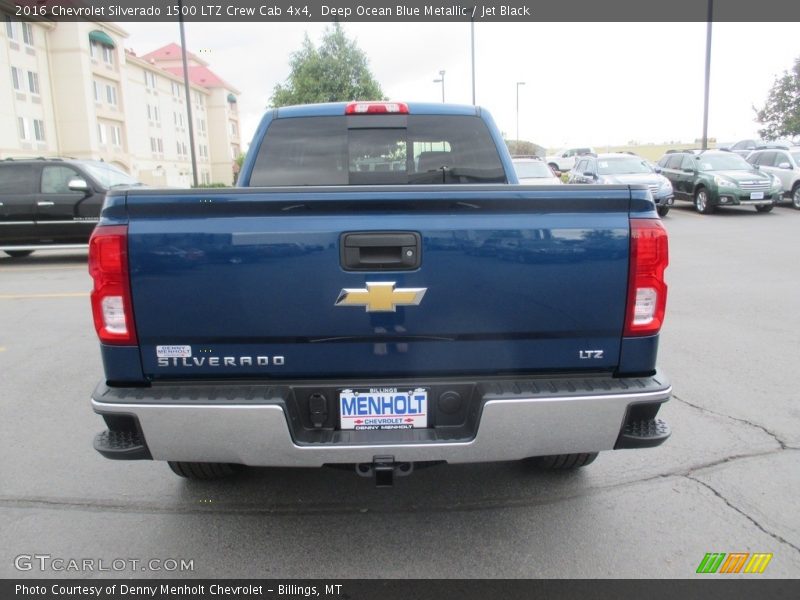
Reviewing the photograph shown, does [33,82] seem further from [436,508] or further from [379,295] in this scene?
[379,295]

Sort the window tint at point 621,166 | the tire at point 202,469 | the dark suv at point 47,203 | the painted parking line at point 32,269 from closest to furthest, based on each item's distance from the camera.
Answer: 1. the tire at point 202,469
2. the painted parking line at point 32,269
3. the dark suv at point 47,203
4. the window tint at point 621,166

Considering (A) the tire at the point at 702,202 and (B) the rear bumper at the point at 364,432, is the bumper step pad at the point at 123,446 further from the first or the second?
(A) the tire at the point at 702,202

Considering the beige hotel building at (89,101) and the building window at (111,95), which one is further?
the building window at (111,95)

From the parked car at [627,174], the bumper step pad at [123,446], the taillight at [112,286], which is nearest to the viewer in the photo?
the taillight at [112,286]

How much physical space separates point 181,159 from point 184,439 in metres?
65.8

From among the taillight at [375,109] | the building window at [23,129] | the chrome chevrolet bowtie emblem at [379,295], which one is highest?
the building window at [23,129]

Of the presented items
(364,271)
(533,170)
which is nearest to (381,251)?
(364,271)

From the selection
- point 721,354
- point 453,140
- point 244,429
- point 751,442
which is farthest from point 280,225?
point 721,354

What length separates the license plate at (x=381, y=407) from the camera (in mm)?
2484

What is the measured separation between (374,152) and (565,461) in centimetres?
228

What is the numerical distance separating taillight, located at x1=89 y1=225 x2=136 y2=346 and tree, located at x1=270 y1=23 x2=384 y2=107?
36.0m

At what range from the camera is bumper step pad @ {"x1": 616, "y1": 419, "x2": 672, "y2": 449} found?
2.53 m

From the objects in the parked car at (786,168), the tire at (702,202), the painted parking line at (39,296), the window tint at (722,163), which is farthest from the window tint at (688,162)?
the painted parking line at (39,296)

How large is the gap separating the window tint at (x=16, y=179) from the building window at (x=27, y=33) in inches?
1382
